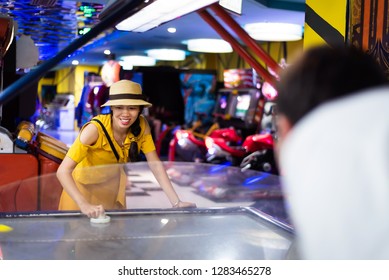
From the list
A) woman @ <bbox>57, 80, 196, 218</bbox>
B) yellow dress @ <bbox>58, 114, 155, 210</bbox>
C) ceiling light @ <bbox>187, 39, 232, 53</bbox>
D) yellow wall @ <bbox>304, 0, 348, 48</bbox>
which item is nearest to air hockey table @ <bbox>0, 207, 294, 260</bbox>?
woman @ <bbox>57, 80, 196, 218</bbox>

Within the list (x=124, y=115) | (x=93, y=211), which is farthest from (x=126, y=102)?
(x=93, y=211)

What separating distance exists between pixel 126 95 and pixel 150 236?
1150 millimetres

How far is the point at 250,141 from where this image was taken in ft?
26.8

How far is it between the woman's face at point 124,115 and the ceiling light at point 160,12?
0.45m

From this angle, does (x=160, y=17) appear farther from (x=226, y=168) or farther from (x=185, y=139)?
(x=185, y=139)

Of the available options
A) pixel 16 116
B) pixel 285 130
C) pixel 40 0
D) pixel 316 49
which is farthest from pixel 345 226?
pixel 40 0

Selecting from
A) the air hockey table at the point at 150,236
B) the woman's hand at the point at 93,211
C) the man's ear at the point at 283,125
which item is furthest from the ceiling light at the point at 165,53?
the man's ear at the point at 283,125

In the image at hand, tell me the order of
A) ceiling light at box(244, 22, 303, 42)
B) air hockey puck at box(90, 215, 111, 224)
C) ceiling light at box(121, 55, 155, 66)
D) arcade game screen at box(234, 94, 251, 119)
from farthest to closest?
ceiling light at box(121, 55, 155, 66)
arcade game screen at box(234, 94, 251, 119)
ceiling light at box(244, 22, 303, 42)
air hockey puck at box(90, 215, 111, 224)

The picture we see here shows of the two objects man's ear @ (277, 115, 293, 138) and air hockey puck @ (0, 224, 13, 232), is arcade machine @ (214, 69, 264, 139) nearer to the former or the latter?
air hockey puck @ (0, 224, 13, 232)

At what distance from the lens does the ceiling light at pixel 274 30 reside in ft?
28.3

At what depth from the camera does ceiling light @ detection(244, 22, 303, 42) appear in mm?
8641

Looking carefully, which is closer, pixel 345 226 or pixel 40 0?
pixel 345 226

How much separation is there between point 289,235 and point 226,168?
242 inches

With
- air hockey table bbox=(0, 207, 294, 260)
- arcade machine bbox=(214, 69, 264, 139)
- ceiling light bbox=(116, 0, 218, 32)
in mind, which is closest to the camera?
air hockey table bbox=(0, 207, 294, 260)
